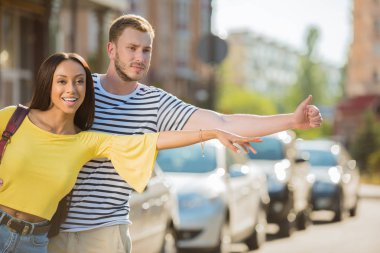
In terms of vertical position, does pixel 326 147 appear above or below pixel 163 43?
below

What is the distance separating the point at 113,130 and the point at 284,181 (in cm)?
1321

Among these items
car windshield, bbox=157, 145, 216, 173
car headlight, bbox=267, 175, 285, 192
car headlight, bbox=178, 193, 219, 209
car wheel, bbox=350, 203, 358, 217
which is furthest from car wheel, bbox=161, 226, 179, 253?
car wheel, bbox=350, 203, 358, 217

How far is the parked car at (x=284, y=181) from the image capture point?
18062 mm

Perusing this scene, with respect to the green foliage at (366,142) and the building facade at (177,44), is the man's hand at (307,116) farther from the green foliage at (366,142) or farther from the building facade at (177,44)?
the green foliage at (366,142)

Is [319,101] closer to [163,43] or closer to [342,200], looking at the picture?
[163,43]

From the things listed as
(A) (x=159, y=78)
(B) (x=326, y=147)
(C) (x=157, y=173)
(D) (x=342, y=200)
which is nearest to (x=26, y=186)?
(C) (x=157, y=173)

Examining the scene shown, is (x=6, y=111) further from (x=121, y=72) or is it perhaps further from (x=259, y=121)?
(x=259, y=121)

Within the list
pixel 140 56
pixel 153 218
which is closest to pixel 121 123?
pixel 140 56

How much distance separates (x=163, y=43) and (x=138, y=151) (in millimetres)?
55117

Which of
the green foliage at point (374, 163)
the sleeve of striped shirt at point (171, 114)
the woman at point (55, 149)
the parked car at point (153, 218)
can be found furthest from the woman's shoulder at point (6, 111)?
the green foliage at point (374, 163)

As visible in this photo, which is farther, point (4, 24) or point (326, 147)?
point (326, 147)

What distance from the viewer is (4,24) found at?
61.6 ft

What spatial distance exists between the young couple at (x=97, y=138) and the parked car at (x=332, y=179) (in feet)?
56.3

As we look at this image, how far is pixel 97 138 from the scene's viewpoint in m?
4.94
